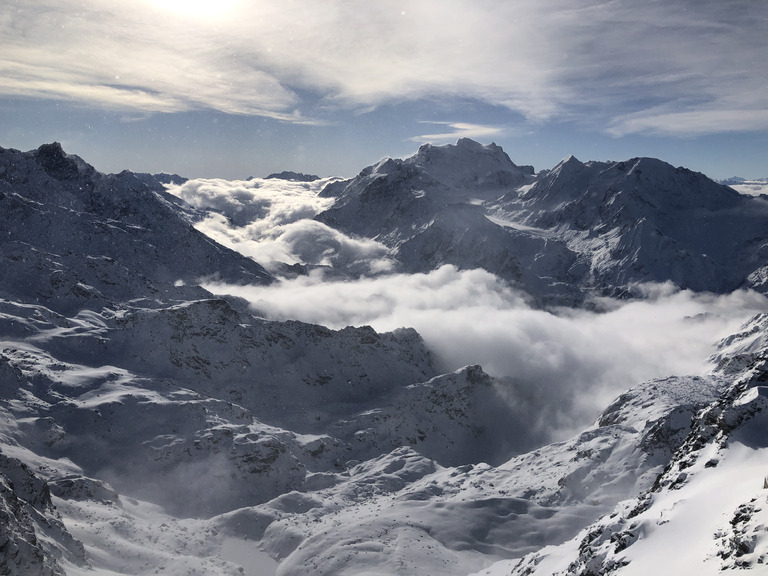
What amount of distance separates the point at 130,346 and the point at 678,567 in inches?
5690

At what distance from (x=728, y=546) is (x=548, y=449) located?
88.9m

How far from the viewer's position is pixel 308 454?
129m

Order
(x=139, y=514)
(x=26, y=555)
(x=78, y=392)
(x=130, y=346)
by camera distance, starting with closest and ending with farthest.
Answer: (x=26, y=555)
(x=139, y=514)
(x=78, y=392)
(x=130, y=346)

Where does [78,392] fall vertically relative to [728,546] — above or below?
below

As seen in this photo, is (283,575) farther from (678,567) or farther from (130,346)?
(130,346)

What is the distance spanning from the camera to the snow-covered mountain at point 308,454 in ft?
103

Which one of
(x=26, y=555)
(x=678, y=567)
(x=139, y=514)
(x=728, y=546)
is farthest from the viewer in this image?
(x=139, y=514)

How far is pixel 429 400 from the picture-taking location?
544 ft

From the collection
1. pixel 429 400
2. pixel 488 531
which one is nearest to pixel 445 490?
pixel 488 531

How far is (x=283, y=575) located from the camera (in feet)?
235

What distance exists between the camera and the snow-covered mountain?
3141cm

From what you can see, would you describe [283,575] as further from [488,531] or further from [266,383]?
[266,383]

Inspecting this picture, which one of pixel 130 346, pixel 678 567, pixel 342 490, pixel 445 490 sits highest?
pixel 678 567

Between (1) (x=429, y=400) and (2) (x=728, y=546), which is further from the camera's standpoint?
(1) (x=429, y=400)
